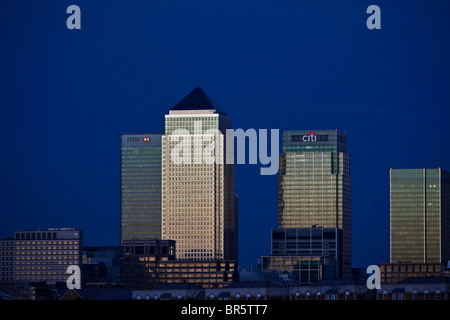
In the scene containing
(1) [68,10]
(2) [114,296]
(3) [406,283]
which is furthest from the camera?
(1) [68,10]
